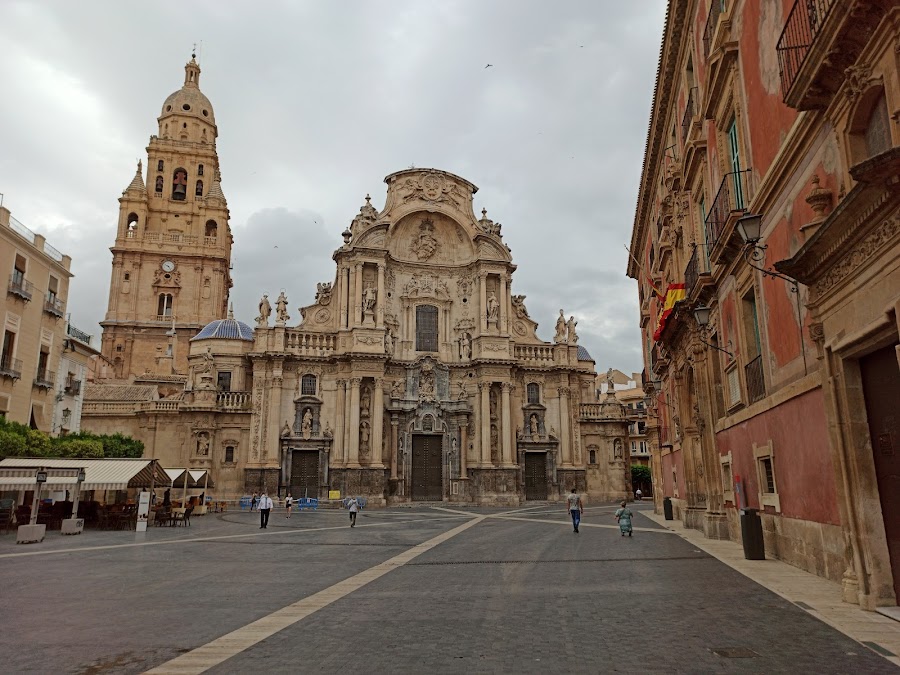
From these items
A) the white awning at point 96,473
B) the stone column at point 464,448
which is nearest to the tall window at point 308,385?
the stone column at point 464,448

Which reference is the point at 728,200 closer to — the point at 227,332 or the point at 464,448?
the point at 464,448

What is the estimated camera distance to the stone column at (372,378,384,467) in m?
43.1

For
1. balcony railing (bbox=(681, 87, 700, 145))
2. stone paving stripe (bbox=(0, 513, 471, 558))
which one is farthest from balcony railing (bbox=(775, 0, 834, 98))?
stone paving stripe (bbox=(0, 513, 471, 558))

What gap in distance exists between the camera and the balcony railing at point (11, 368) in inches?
1146

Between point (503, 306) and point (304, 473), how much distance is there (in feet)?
59.8

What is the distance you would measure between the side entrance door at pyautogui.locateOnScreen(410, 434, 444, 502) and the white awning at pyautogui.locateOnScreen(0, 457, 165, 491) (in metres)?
20.5

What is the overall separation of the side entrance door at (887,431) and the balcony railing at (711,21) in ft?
36.4

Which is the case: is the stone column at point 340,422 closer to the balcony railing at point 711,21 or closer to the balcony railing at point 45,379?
the balcony railing at point 45,379

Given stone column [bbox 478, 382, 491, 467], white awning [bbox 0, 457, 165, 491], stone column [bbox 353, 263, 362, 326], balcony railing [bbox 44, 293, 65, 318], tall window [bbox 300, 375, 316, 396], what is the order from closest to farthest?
white awning [bbox 0, 457, 165, 491], balcony railing [bbox 44, 293, 65, 318], tall window [bbox 300, 375, 316, 396], stone column [bbox 478, 382, 491, 467], stone column [bbox 353, 263, 362, 326]

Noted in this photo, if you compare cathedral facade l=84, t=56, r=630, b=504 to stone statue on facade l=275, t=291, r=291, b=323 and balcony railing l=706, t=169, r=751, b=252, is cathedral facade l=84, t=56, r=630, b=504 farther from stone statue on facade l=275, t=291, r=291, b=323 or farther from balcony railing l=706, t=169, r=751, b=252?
balcony railing l=706, t=169, r=751, b=252

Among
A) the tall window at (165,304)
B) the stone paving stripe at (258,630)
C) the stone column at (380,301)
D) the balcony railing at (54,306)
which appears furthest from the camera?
the tall window at (165,304)

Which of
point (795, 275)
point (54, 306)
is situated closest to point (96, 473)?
point (54, 306)

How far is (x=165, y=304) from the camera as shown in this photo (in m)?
64.2

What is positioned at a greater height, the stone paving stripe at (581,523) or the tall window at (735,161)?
A: the tall window at (735,161)
